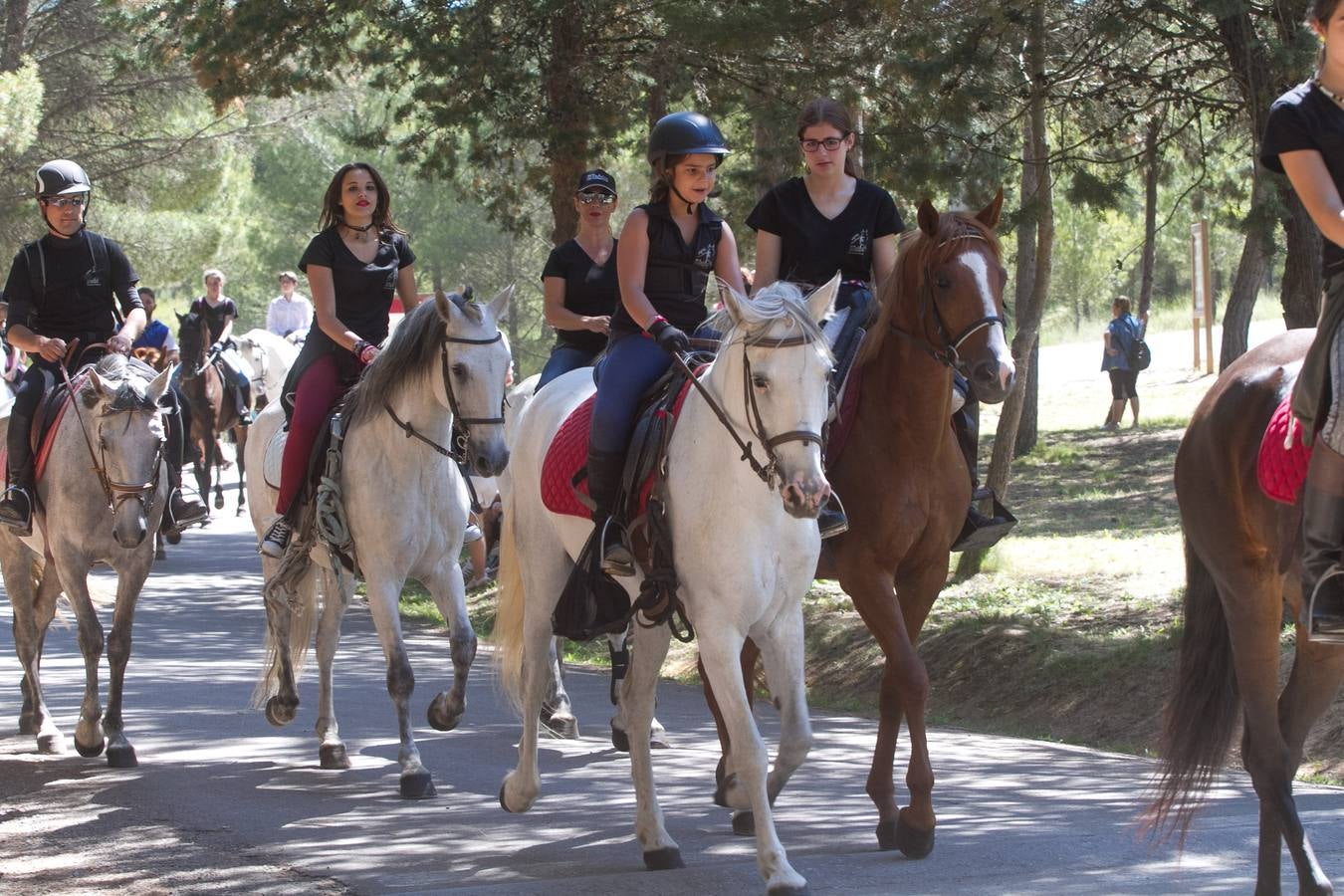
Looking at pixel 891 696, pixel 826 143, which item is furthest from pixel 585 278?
pixel 891 696

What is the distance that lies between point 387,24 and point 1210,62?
7.99 m

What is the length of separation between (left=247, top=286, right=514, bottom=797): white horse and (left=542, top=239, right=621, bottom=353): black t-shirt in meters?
1.75

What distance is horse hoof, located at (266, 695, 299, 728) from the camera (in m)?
9.84

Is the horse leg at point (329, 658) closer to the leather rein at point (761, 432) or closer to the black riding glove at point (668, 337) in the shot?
the black riding glove at point (668, 337)

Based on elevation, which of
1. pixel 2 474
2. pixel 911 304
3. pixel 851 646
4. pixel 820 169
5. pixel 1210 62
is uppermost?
pixel 1210 62

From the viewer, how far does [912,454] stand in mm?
7676

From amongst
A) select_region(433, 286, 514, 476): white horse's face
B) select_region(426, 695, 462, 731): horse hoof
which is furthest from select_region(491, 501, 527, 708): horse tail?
select_region(433, 286, 514, 476): white horse's face

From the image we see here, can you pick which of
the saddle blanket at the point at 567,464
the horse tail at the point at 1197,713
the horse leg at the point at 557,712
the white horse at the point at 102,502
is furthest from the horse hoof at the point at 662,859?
the white horse at the point at 102,502

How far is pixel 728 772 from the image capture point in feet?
24.3

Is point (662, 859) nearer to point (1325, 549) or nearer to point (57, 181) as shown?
point (1325, 549)

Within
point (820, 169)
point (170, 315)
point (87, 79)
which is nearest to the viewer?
point (820, 169)

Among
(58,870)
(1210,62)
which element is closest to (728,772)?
(58,870)

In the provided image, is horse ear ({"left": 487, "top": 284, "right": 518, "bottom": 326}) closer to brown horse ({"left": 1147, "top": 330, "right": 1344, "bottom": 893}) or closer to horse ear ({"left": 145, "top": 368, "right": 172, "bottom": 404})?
horse ear ({"left": 145, "top": 368, "right": 172, "bottom": 404})

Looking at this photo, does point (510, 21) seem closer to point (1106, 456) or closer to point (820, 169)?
point (820, 169)
